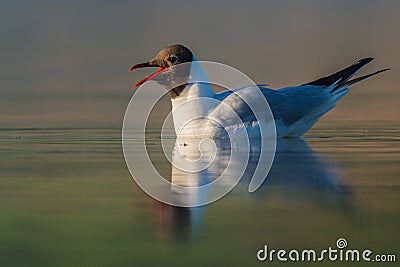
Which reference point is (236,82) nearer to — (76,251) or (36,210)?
(36,210)

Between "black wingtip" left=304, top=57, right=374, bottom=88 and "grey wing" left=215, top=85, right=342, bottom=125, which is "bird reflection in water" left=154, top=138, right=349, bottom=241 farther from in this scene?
"black wingtip" left=304, top=57, right=374, bottom=88

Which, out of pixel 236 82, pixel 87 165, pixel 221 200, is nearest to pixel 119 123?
pixel 236 82

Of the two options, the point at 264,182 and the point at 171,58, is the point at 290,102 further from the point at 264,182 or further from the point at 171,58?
the point at 264,182

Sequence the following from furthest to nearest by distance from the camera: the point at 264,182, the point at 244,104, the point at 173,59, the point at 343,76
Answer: the point at 343,76 → the point at 173,59 → the point at 244,104 → the point at 264,182

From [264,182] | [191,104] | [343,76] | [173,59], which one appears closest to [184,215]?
[264,182]

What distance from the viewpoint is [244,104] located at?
24.9ft

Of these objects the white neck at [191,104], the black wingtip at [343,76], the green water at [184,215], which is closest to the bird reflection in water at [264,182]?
the green water at [184,215]

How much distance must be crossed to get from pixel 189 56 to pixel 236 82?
81 cm

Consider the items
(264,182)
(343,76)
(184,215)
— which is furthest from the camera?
(343,76)

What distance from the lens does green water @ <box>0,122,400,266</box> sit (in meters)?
3.19

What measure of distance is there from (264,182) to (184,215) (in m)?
1.03

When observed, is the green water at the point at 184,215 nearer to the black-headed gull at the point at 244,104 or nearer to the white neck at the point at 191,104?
the black-headed gull at the point at 244,104

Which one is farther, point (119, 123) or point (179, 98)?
point (119, 123)

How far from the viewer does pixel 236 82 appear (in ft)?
29.3
